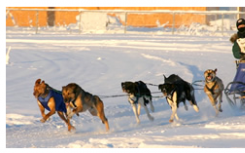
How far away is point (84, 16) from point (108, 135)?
21.7 metres

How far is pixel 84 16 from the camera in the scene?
1191 inches

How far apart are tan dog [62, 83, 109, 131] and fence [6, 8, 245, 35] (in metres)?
20.4

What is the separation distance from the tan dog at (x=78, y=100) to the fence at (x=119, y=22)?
20399 mm

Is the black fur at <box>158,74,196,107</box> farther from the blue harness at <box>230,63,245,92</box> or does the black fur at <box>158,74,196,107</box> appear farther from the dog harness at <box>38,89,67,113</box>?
the dog harness at <box>38,89,67,113</box>

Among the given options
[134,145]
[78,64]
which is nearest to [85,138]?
[134,145]

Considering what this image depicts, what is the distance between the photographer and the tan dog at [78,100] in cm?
888

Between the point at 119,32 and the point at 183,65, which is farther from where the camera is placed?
the point at 119,32

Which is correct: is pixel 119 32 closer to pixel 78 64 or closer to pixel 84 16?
pixel 84 16

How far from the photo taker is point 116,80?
54.8 feet

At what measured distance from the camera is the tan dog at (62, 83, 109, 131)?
8883 mm

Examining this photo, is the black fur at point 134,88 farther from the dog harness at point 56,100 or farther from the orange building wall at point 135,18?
the orange building wall at point 135,18

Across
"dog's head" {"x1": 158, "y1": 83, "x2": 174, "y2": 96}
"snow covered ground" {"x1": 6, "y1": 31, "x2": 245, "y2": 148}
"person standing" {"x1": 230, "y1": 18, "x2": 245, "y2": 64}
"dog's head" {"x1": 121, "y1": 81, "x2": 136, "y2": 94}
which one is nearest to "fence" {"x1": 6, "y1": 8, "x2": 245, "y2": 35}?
"snow covered ground" {"x1": 6, "y1": 31, "x2": 245, "y2": 148}

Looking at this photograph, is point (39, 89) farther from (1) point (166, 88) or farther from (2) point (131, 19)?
(2) point (131, 19)

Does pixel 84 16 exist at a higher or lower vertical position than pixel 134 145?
higher
